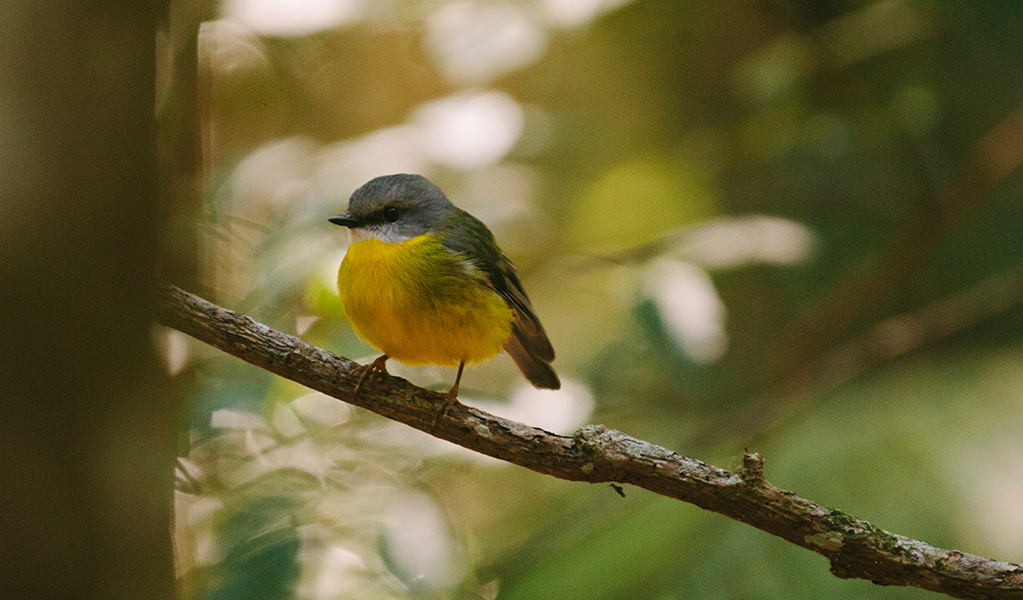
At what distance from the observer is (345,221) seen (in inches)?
111

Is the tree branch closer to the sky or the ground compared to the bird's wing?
closer to the ground

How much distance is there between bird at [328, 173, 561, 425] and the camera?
8.47ft

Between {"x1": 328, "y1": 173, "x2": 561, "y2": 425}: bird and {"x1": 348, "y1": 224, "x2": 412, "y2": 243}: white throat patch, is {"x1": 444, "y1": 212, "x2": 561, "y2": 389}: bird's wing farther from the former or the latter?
{"x1": 348, "y1": 224, "x2": 412, "y2": 243}: white throat patch

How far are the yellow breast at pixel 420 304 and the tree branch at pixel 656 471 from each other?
1.22ft

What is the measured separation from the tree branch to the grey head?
2.47ft

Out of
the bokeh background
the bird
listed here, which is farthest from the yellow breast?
the bokeh background

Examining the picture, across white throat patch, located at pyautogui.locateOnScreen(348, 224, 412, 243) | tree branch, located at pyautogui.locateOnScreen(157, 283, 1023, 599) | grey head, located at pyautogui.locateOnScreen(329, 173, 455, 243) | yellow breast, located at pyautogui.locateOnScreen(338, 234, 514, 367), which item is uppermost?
grey head, located at pyautogui.locateOnScreen(329, 173, 455, 243)

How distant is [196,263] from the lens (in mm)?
3031

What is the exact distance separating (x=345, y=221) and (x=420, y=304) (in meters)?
0.45

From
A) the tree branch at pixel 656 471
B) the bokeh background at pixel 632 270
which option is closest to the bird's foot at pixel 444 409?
the tree branch at pixel 656 471

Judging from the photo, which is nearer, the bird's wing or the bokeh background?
the bird's wing

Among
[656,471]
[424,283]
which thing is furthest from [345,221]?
[656,471]

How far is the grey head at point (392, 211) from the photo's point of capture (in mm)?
2857

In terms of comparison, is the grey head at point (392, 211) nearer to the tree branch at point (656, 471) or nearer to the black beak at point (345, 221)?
the black beak at point (345, 221)
